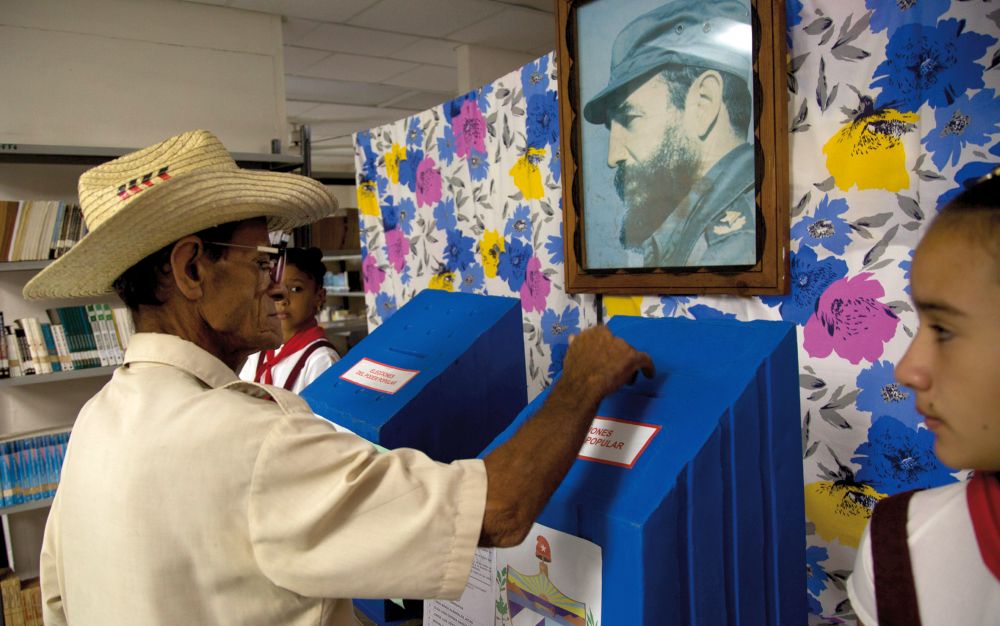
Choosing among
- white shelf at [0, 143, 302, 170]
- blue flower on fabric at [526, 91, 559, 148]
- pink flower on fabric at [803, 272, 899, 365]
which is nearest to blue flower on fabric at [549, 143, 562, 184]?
blue flower on fabric at [526, 91, 559, 148]

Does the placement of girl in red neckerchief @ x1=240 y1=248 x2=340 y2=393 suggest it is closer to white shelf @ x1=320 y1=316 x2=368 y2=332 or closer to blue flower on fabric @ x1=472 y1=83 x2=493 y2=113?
blue flower on fabric @ x1=472 y1=83 x2=493 y2=113

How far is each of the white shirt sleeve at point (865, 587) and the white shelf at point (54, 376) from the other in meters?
3.14

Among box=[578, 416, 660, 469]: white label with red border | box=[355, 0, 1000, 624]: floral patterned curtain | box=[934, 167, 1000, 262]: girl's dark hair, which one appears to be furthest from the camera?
box=[355, 0, 1000, 624]: floral patterned curtain

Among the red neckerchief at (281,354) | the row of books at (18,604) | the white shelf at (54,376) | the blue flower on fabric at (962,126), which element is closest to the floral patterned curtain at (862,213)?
the blue flower on fabric at (962,126)

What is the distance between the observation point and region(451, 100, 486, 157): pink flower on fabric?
7.18 feet

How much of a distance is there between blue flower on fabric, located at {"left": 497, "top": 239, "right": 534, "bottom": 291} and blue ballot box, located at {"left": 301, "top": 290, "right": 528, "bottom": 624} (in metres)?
0.60

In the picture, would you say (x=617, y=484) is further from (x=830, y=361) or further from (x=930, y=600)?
(x=830, y=361)

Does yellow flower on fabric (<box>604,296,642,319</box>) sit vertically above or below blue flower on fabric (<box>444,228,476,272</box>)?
below

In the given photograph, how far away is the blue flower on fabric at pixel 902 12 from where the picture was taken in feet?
3.64

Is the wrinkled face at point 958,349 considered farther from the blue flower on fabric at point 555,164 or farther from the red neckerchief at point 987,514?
the blue flower on fabric at point 555,164

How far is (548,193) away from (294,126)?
6368mm

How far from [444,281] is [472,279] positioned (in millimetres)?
164

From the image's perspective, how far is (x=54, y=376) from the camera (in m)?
3.24

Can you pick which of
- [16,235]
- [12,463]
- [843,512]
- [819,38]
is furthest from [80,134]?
[843,512]
